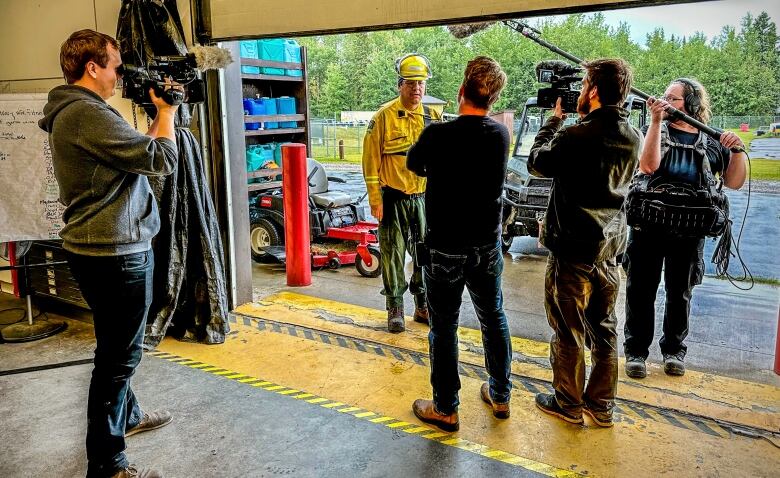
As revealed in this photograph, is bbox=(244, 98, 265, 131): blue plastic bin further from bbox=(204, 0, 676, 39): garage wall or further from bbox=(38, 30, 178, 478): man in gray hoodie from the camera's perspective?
bbox=(38, 30, 178, 478): man in gray hoodie

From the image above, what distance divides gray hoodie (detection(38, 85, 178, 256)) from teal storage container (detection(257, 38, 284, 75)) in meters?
4.64

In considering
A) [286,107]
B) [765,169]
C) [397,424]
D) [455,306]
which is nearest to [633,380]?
[455,306]

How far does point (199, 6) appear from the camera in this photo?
416 centimetres

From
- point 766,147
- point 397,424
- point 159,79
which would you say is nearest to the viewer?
point 159,79

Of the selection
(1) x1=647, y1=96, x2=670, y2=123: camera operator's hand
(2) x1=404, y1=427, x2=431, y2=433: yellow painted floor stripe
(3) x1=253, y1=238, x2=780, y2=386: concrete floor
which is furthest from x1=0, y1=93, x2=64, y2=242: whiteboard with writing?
(1) x1=647, y1=96, x2=670, y2=123: camera operator's hand

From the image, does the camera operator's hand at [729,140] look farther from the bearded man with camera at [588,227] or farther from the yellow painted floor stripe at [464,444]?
the yellow painted floor stripe at [464,444]

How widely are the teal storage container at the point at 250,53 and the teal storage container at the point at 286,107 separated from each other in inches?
19.5

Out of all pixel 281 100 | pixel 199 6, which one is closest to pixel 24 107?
pixel 199 6

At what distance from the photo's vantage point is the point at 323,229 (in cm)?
675

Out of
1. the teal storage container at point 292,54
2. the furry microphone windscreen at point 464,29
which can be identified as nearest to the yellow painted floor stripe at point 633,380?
the furry microphone windscreen at point 464,29

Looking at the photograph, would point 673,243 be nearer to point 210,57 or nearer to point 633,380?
point 633,380

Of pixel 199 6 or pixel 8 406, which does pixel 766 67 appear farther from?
pixel 8 406

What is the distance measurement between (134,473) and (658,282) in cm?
304

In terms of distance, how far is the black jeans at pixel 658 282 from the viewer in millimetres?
3471
